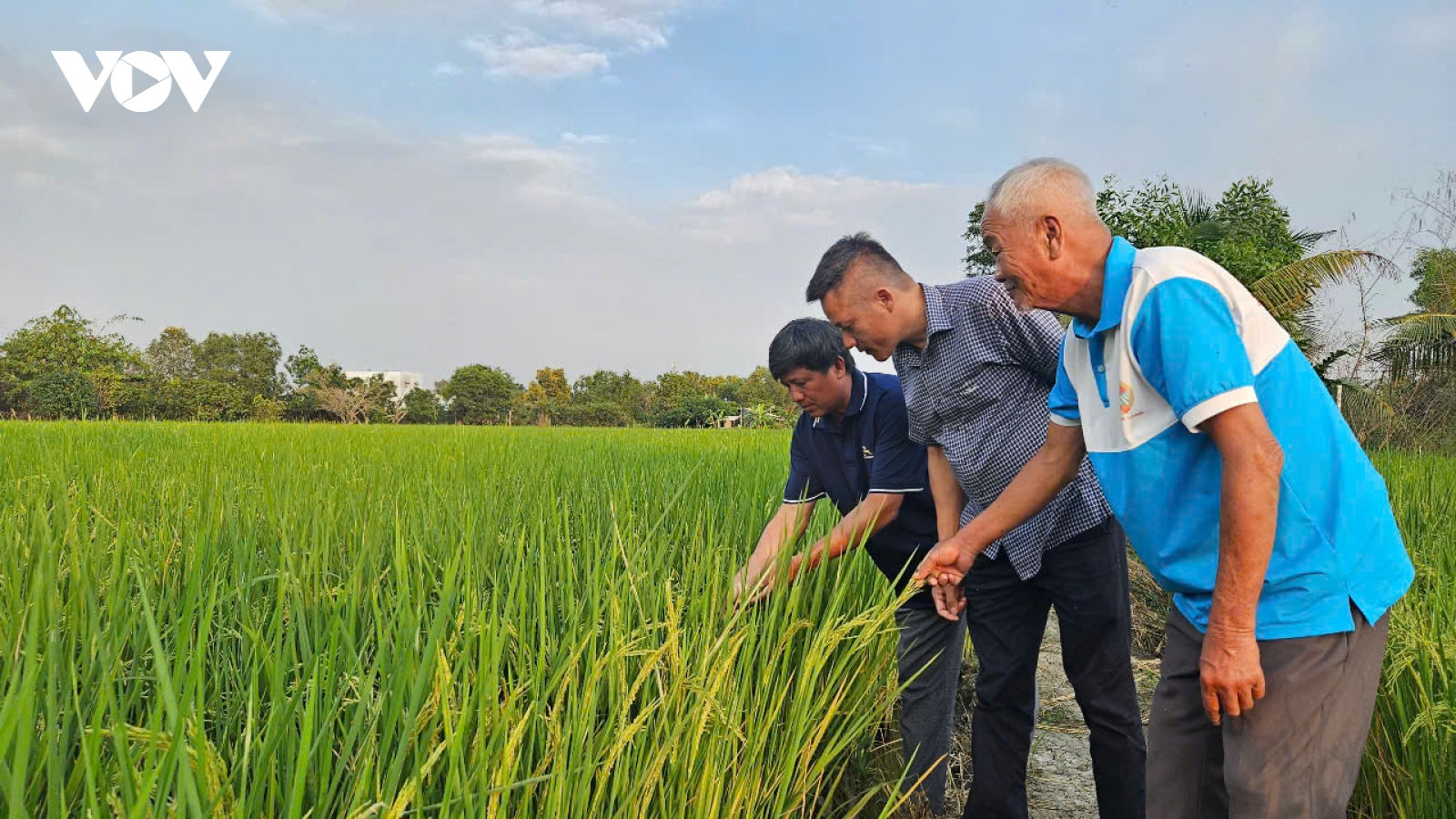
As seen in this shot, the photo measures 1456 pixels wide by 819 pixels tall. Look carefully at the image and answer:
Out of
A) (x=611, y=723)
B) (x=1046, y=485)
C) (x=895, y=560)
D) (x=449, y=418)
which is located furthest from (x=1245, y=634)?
(x=449, y=418)

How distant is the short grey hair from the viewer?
142 centimetres

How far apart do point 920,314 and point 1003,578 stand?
674 millimetres

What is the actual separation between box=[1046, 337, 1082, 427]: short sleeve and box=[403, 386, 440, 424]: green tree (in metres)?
29.5

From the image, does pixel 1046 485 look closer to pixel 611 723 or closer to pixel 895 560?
pixel 895 560

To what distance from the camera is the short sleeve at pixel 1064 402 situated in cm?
168

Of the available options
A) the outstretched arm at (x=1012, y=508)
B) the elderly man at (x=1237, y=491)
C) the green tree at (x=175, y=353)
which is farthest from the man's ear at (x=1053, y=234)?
the green tree at (x=175, y=353)

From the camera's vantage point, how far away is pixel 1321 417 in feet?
4.24

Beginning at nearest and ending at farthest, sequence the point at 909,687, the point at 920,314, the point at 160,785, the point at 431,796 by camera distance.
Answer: the point at 160,785 → the point at 431,796 → the point at 920,314 → the point at 909,687

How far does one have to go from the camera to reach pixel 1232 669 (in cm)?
127

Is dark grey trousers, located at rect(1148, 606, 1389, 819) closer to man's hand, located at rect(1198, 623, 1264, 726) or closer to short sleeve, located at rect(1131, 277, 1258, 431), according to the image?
man's hand, located at rect(1198, 623, 1264, 726)

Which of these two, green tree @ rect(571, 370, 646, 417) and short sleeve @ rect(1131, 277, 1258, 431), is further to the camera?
green tree @ rect(571, 370, 646, 417)

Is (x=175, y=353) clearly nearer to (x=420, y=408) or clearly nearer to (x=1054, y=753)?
(x=420, y=408)

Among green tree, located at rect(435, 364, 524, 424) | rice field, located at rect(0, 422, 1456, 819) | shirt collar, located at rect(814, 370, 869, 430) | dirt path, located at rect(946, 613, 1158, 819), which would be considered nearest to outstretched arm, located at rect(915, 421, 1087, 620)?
rice field, located at rect(0, 422, 1456, 819)

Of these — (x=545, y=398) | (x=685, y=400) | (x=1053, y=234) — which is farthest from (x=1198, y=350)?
(x=545, y=398)
